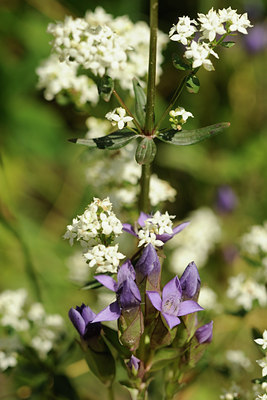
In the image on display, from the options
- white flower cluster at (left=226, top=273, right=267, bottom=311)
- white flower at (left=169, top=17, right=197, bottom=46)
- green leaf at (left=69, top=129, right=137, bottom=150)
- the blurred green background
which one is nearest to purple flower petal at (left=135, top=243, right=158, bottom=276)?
green leaf at (left=69, top=129, right=137, bottom=150)

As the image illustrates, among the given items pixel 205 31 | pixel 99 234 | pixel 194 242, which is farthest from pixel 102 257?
pixel 194 242

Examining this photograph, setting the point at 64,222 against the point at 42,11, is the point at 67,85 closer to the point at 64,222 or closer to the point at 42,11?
the point at 64,222

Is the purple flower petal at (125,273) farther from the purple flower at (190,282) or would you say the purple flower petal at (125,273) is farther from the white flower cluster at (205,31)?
the white flower cluster at (205,31)

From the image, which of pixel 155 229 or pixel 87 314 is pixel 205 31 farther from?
pixel 87 314

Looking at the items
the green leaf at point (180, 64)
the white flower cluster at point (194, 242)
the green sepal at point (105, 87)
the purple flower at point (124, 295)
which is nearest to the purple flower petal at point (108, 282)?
the purple flower at point (124, 295)

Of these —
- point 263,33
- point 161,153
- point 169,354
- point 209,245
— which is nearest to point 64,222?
point 161,153

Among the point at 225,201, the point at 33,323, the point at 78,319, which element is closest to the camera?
the point at 78,319

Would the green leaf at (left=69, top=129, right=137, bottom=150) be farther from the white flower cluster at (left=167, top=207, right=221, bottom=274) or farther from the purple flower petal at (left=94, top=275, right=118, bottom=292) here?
the white flower cluster at (left=167, top=207, right=221, bottom=274)
